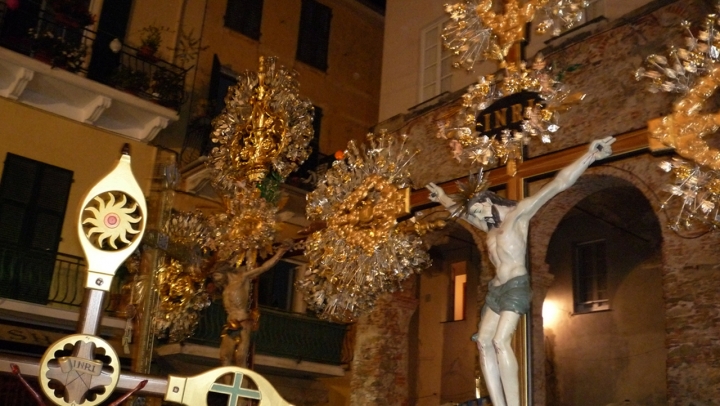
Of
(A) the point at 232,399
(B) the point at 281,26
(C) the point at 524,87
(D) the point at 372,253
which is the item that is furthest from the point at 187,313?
(B) the point at 281,26

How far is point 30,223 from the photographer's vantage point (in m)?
8.98

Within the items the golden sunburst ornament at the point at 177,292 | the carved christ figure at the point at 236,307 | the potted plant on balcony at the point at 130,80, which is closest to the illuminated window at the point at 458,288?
the potted plant on balcony at the point at 130,80

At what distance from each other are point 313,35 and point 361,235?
9.50 metres

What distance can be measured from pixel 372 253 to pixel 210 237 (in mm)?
1256

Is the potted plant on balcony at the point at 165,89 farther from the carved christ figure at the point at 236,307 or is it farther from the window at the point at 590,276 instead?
the window at the point at 590,276

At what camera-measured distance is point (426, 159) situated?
8.95 m

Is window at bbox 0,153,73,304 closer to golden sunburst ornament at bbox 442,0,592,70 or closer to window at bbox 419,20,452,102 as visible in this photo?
window at bbox 419,20,452,102

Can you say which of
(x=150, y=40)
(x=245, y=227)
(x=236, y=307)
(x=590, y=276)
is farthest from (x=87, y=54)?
(x=590, y=276)

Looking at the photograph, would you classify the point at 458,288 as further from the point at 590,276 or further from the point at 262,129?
the point at 262,129

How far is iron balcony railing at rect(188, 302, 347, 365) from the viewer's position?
9812 millimetres

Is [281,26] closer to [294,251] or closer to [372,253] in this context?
[294,251]

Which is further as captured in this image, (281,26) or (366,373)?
(281,26)

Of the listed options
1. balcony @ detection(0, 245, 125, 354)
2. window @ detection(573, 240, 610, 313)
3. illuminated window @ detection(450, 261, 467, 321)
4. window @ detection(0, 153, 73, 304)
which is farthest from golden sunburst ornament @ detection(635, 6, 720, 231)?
illuminated window @ detection(450, 261, 467, 321)

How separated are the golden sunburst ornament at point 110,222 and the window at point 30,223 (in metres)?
7.64
